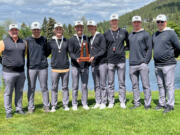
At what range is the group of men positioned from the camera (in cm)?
673

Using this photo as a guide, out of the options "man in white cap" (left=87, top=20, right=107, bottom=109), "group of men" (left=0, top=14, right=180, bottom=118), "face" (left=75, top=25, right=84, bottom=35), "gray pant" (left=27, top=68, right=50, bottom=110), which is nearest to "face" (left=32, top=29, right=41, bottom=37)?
"group of men" (left=0, top=14, right=180, bottom=118)

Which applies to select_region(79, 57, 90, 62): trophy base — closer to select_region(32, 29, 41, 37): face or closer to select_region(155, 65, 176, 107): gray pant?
select_region(32, 29, 41, 37): face

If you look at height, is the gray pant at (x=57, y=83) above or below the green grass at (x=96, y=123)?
above

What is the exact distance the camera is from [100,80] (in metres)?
7.57

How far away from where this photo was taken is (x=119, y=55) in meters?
7.27

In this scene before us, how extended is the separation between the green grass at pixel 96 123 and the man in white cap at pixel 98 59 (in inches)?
30.9

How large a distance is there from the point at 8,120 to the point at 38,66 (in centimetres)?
191

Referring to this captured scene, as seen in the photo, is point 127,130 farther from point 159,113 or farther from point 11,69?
point 11,69

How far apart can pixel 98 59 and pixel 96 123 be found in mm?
2327

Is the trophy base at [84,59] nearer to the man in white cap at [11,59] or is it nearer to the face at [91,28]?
the face at [91,28]

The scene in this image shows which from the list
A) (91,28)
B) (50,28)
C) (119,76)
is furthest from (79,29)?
(50,28)

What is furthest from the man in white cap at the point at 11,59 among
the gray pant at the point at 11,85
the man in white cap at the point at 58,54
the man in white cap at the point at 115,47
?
the man in white cap at the point at 115,47

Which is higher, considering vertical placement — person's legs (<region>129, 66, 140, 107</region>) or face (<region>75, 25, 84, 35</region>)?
face (<region>75, 25, 84, 35</region>)

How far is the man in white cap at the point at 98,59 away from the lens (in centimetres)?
727
